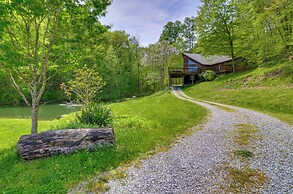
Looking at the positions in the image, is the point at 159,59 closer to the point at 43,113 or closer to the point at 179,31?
the point at 43,113

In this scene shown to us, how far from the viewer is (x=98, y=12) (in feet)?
23.6

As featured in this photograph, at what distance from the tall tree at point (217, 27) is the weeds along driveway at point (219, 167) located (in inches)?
957

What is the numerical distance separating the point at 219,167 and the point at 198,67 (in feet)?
110

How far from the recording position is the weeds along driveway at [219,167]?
153 inches

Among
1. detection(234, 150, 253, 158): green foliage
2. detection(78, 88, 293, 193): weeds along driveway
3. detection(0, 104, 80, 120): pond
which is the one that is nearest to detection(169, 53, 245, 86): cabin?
detection(0, 104, 80, 120): pond

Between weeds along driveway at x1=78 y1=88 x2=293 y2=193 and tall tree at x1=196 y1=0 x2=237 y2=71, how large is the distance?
79.8 ft

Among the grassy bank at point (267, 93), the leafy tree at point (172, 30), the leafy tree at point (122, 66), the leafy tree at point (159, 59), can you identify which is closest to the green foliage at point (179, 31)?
the leafy tree at point (172, 30)

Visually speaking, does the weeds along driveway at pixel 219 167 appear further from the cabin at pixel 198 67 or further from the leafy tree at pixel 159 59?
the leafy tree at pixel 159 59

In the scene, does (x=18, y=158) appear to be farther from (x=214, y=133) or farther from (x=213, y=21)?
(x=213, y=21)

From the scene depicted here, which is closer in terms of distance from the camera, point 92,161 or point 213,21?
point 92,161

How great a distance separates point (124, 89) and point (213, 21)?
71.5 feet

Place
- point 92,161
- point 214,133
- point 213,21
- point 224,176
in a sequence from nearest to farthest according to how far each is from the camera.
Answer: point 224,176 → point 92,161 → point 214,133 → point 213,21

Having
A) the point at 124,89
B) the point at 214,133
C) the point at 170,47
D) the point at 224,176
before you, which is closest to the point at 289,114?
the point at 214,133

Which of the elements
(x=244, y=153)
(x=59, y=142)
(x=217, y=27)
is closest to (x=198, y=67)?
(x=217, y=27)
